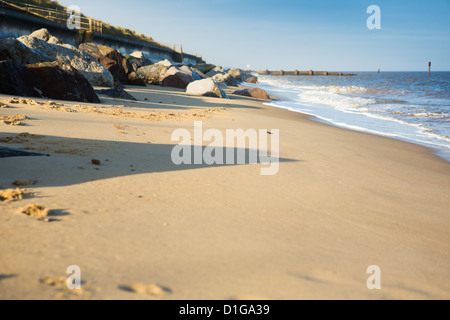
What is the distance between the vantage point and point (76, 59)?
35.4ft

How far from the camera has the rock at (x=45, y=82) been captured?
7.18 m

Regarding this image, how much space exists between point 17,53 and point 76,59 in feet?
8.06

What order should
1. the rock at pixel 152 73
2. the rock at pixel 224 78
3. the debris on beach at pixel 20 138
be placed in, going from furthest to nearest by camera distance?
the rock at pixel 224 78 → the rock at pixel 152 73 → the debris on beach at pixel 20 138

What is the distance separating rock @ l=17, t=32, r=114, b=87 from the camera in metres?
9.74

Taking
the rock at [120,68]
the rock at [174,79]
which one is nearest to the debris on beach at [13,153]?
the rock at [120,68]

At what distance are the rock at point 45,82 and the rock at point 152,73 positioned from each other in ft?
30.4

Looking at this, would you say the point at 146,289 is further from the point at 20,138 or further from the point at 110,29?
the point at 110,29


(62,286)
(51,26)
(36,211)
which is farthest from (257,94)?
(62,286)

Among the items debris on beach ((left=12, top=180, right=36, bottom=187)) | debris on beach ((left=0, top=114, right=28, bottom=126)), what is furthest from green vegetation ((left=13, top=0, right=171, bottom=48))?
debris on beach ((left=12, top=180, right=36, bottom=187))

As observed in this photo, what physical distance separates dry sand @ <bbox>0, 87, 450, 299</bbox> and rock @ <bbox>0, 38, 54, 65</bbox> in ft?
15.5

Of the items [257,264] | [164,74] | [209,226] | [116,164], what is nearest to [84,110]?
[116,164]

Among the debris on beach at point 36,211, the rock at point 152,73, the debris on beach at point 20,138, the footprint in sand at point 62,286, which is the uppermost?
the rock at point 152,73

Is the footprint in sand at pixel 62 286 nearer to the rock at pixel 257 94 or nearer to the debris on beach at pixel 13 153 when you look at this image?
the debris on beach at pixel 13 153
